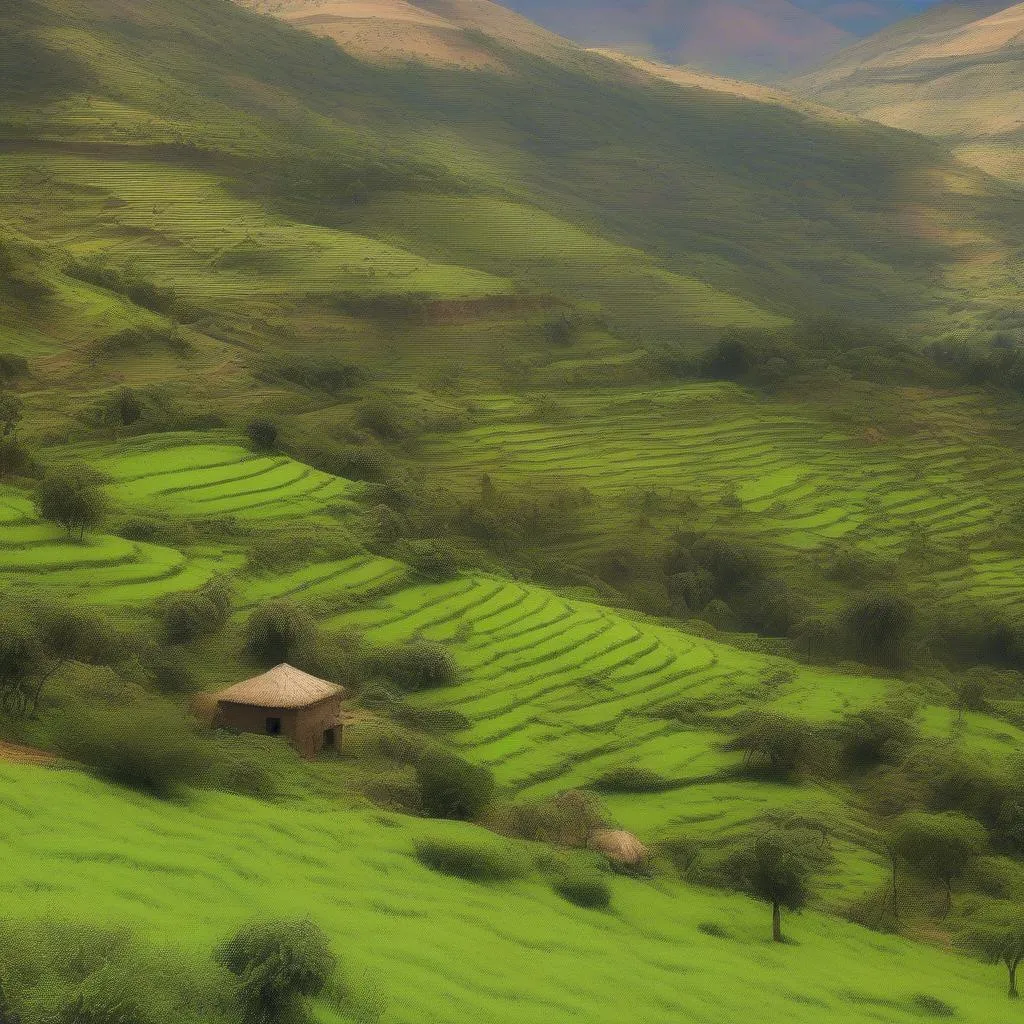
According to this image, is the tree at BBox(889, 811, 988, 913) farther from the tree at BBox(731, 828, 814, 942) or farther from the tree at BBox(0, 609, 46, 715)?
the tree at BBox(0, 609, 46, 715)

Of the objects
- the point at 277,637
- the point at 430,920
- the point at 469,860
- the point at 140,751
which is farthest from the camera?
the point at 277,637

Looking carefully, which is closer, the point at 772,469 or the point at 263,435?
the point at 263,435

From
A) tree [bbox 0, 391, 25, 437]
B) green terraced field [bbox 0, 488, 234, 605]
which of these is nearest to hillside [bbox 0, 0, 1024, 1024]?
green terraced field [bbox 0, 488, 234, 605]

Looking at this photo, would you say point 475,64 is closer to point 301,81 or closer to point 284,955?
point 301,81

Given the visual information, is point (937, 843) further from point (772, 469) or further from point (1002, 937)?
point (772, 469)

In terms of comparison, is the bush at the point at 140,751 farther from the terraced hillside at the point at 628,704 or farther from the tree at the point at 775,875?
the terraced hillside at the point at 628,704

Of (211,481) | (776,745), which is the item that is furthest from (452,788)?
(211,481)
